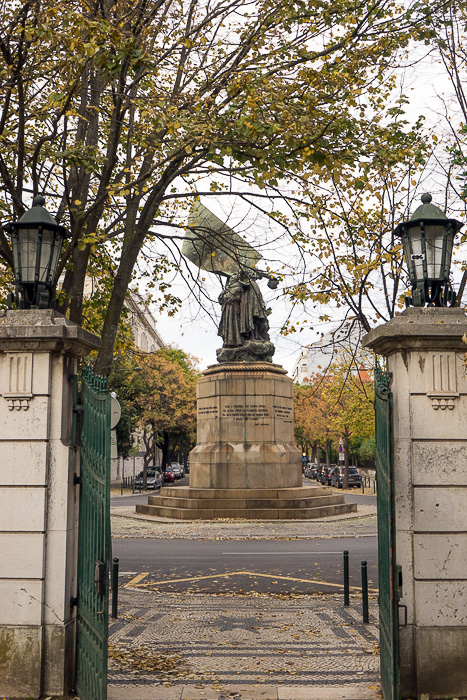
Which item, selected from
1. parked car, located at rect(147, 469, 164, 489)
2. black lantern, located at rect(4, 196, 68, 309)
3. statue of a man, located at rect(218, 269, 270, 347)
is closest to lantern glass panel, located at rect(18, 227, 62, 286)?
black lantern, located at rect(4, 196, 68, 309)

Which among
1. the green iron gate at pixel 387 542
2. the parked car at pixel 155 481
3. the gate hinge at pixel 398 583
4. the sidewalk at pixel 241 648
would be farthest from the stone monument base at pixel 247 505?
the parked car at pixel 155 481

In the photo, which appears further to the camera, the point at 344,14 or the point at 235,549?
the point at 235,549

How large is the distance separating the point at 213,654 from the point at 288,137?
19.5 ft

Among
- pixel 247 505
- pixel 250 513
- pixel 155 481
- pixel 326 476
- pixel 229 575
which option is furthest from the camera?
pixel 326 476

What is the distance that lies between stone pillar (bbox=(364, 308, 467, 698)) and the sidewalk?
764 mm

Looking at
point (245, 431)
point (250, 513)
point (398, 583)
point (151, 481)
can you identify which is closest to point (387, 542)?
point (398, 583)

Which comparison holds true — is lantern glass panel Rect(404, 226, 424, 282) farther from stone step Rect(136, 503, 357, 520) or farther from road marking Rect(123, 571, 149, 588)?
stone step Rect(136, 503, 357, 520)

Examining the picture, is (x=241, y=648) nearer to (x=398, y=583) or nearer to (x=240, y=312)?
(x=398, y=583)

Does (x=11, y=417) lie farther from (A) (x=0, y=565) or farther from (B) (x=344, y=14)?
(B) (x=344, y=14)

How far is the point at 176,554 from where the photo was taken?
16500 millimetres

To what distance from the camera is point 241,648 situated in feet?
26.2

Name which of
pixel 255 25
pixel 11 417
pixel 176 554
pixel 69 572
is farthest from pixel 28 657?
Result: pixel 176 554

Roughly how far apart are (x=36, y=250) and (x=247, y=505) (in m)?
18.1

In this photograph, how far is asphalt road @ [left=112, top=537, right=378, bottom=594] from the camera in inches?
493
